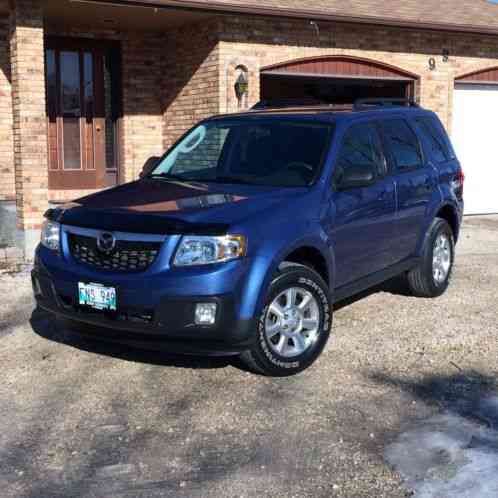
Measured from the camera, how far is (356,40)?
13.5 metres

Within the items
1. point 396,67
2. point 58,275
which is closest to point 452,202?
point 58,275

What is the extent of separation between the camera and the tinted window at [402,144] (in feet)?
23.2

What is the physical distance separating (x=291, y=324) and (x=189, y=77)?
825 cm

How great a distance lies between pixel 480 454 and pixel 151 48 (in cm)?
1070

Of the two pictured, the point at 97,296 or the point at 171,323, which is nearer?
the point at 171,323

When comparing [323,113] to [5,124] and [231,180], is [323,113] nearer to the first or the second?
[231,180]

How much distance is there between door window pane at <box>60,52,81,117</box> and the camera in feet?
42.7

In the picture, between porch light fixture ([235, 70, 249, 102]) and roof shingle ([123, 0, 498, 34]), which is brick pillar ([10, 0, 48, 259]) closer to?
roof shingle ([123, 0, 498, 34])

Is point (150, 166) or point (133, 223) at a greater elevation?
point (150, 166)

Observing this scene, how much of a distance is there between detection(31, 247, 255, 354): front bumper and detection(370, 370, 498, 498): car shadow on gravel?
3.89 feet

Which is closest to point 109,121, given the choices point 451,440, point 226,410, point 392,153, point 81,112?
point 81,112

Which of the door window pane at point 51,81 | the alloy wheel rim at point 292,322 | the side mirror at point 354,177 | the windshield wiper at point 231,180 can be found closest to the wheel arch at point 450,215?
the side mirror at point 354,177

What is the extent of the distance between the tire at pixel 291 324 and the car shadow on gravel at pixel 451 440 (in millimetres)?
539

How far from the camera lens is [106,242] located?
527 centimetres
